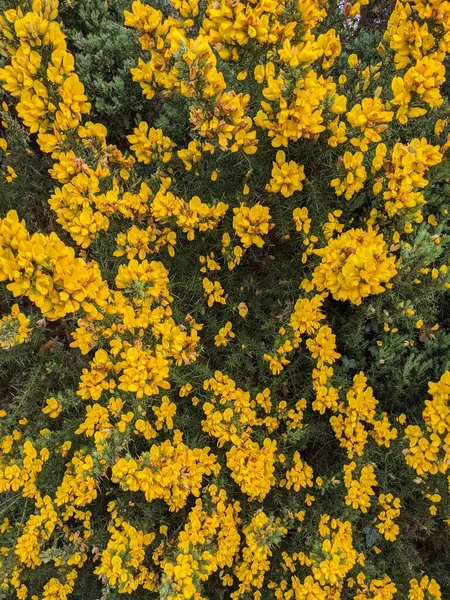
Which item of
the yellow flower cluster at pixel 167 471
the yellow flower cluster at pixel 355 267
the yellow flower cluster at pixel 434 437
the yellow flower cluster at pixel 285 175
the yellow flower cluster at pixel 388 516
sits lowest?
the yellow flower cluster at pixel 167 471

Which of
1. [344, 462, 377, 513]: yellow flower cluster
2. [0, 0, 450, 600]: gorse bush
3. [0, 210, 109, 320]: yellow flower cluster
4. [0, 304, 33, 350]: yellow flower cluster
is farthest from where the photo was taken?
[344, 462, 377, 513]: yellow flower cluster

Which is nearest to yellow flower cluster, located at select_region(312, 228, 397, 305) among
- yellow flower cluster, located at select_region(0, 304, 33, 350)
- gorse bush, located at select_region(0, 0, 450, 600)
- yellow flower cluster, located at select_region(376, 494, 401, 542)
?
gorse bush, located at select_region(0, 0, 450, 600)

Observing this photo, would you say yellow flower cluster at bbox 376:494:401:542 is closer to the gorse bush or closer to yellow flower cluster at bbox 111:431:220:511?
the gorse bush

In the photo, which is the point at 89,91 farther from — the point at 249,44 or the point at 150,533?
the point at 150,533

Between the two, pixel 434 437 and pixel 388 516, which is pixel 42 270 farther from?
pixel 388 516

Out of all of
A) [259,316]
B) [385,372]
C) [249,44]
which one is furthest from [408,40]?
[385,372]

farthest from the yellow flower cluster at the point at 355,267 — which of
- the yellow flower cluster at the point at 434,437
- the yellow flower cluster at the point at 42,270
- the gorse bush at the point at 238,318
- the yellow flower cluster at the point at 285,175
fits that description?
the yellow flower cluster at the point at 42,270

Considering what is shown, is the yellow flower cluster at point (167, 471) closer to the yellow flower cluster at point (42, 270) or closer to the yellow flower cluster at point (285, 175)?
the yellow flower cluster at point (42, 270)

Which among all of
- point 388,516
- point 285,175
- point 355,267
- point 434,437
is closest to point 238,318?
point 285,175
